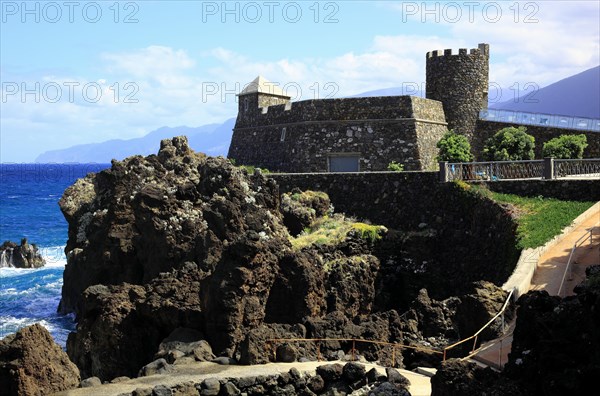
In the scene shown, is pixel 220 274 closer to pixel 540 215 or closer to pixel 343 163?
pixel 540 215

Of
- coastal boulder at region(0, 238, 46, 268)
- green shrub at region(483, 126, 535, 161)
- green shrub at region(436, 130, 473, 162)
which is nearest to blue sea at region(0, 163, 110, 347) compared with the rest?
coastal boulder at region(0, 238, 46, 268)

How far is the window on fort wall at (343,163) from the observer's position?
39031mm

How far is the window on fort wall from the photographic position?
39.0 metres

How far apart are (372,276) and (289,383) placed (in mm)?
10770

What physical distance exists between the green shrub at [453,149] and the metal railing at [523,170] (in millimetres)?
4880

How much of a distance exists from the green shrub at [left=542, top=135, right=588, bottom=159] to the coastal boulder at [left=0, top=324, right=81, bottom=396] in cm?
2335

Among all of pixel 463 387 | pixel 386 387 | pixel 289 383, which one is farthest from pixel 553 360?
pixel 289 383

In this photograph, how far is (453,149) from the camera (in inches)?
1449

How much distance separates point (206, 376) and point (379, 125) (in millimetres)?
23601

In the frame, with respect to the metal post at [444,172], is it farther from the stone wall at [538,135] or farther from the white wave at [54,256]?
the white wave at [54,256]

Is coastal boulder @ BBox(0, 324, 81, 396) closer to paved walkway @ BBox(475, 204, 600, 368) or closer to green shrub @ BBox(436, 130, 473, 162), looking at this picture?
paved walkway @ BBox(475, 204, 600, 368)

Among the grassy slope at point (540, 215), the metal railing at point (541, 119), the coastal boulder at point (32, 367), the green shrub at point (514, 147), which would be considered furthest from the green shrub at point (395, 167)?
the coastal boulder at point (32, 367)

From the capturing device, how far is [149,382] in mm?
17047

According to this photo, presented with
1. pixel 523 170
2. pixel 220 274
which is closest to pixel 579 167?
pixel 523 170
